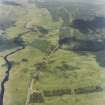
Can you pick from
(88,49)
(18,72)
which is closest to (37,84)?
(18,72)

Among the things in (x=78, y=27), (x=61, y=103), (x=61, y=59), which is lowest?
(x=61, y=103)

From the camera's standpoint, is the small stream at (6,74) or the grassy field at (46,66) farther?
Answer: the small stream at (6,74)

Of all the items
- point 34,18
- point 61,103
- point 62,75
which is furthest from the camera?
point 34,18

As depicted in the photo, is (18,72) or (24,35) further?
(24,35)

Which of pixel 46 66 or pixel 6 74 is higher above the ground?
pixel 46 66

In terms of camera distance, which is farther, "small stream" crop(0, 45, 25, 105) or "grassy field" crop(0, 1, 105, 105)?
"small stream" crop(0, 45, 25, 105)

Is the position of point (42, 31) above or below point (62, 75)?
above

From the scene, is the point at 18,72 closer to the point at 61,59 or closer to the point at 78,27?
the point at 61,59

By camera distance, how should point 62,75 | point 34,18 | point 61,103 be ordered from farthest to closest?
point 34,18 → point 62,75 → point 61,103

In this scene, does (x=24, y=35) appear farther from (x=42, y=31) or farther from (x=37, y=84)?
(x=37, y=84)
